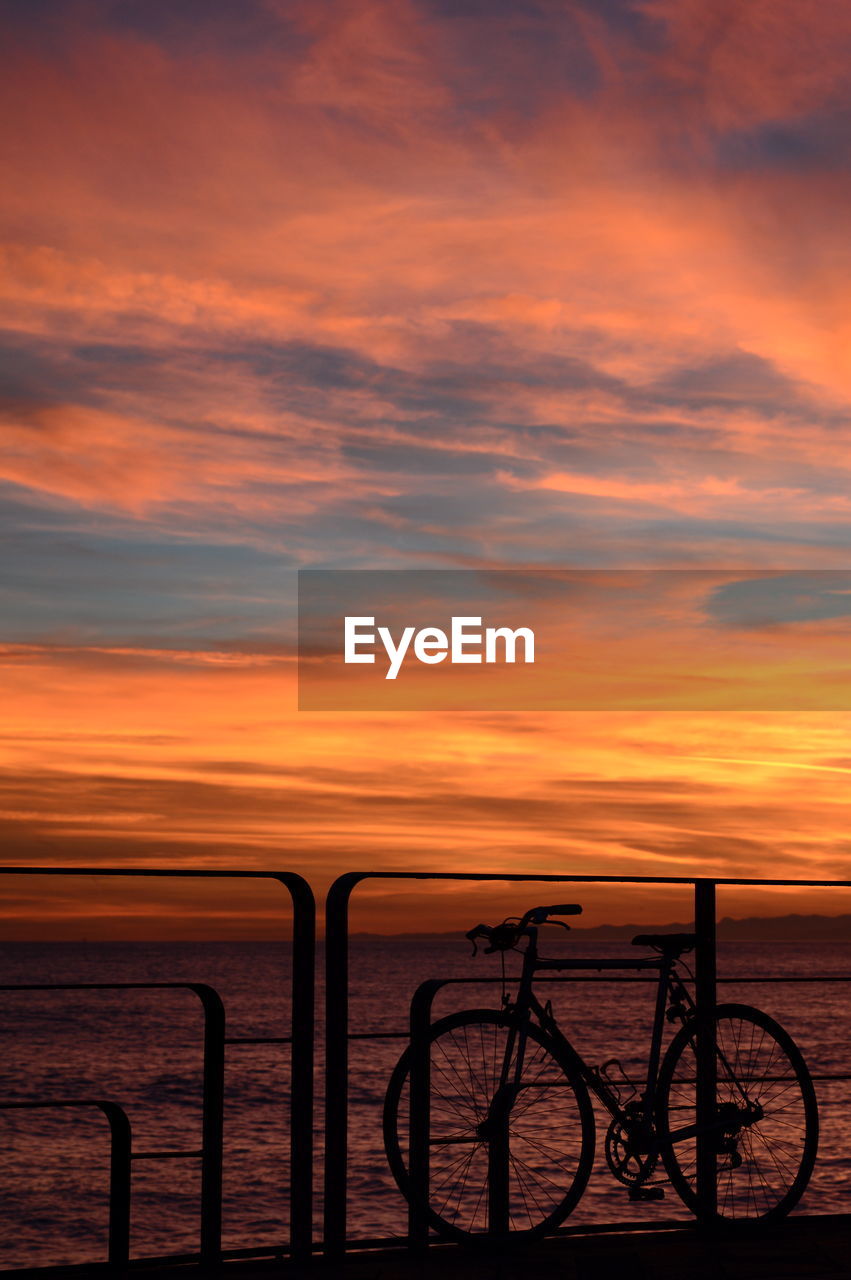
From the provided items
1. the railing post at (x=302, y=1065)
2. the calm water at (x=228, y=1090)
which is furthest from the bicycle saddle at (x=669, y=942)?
the calm water at (x=228, y=1090)

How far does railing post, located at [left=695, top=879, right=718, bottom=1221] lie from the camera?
15.1ft

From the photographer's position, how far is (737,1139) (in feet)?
15.3

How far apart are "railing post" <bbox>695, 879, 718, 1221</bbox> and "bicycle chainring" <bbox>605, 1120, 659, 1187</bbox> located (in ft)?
0.76

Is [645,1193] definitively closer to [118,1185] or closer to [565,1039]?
[565,1039]

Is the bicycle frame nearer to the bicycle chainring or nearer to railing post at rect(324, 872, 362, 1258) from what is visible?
the bicycle chainring

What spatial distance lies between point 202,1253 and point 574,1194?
112cm

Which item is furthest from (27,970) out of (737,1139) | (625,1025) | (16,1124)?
(737,1139)

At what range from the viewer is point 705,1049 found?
469 centimetres

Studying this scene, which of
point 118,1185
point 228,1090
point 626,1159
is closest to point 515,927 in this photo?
point 626,1159

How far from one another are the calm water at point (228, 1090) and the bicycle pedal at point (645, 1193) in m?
21.8

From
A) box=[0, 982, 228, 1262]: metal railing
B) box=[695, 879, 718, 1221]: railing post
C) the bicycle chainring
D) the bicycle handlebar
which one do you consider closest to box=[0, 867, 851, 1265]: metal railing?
box=[0, 982, 228, 1262]: metal railing

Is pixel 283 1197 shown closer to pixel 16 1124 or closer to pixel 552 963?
pixel 16 1124

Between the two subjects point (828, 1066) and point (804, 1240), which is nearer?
point (804, 1240)

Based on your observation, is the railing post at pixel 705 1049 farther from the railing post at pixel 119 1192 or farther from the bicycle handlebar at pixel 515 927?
the railing post at pixel 119 1192
